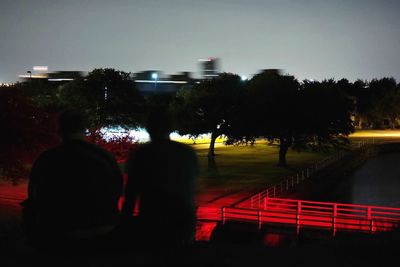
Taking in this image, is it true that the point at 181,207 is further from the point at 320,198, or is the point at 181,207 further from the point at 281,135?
the point at 281,135

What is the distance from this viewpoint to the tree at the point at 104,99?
167 ft

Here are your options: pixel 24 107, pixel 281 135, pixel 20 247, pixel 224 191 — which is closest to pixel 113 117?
pixel 281 135

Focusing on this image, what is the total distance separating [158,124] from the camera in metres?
4.49

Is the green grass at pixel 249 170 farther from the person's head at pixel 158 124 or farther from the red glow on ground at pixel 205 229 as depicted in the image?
the person's head at pixel 158 124

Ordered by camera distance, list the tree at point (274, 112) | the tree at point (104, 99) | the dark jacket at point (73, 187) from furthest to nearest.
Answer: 1. the tree at point (104, 99)
2. the tree at point (274, 112)
3. the dark jacket at point (73, 187)

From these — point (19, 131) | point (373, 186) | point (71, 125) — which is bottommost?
point (373, 186)

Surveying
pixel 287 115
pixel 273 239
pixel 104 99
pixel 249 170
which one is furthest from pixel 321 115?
pixel 273 239

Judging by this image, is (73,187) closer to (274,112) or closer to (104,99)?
(274,112)

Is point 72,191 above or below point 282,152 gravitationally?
above

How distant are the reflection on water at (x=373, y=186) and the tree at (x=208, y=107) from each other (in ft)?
39.1

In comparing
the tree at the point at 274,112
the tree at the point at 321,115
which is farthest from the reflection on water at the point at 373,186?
the tree at the point at 274,112

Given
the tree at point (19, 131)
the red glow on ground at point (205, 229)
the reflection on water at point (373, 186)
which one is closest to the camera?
the red glow on ground at point (205, 229)

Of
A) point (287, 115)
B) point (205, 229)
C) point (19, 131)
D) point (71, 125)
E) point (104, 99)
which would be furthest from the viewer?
point (104, 99)

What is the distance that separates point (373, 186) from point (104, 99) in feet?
94.3
